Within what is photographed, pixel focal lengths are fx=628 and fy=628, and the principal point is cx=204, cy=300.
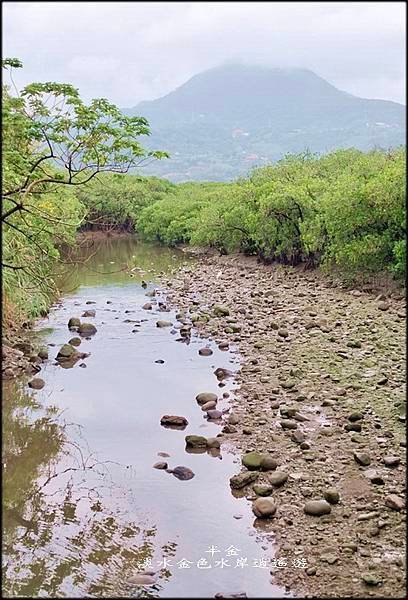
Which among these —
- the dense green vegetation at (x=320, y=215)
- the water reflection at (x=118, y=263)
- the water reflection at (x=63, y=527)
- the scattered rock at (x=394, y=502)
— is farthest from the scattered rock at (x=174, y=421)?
the water reflection at (x=118, y=263)

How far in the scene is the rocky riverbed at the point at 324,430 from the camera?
7.29 metres

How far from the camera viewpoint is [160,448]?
1117cm

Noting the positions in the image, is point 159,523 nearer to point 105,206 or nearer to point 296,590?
point 296,590

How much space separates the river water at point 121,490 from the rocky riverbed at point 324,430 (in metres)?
0.46

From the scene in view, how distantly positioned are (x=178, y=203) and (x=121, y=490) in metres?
45.0

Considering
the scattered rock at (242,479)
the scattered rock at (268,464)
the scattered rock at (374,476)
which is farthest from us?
the scattered rock at (268,464)

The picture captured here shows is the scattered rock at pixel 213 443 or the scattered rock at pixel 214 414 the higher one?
the scattered rock at pixel 214 414

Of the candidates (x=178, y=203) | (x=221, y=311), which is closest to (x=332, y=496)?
(x=221, y=311)

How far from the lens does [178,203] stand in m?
53.2

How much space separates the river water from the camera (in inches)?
287

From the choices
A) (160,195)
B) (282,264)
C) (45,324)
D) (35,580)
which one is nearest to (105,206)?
(160,195)

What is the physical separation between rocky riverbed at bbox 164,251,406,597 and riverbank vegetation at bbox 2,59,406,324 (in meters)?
2.80

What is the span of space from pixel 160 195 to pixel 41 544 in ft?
183

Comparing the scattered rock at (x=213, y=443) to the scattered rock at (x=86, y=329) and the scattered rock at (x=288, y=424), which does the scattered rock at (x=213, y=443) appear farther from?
the scattered rock at (x=86, y=329)
